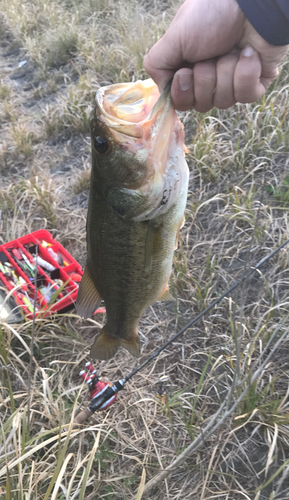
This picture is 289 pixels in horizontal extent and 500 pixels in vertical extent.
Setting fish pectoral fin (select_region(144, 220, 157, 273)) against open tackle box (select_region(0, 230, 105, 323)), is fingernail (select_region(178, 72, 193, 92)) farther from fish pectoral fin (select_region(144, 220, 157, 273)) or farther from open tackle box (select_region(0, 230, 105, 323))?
open tackle box (select_region(0, 230, 105, 323))

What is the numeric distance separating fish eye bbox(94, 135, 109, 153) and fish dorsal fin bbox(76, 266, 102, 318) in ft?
1.83

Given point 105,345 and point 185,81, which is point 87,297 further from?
point 185,81

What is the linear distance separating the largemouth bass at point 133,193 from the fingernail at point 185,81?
0.28 feet

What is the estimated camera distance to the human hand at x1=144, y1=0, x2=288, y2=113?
1.22 metres

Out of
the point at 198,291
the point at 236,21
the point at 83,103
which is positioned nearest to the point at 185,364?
the point at 198,291

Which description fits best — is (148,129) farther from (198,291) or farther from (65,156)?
(65,156)

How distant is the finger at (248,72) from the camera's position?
1.24 metres

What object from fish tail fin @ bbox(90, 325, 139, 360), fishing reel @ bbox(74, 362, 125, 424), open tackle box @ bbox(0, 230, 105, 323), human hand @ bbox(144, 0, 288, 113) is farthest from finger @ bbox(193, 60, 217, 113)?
open tackle box @ bbox(0, 230, 105, 323)

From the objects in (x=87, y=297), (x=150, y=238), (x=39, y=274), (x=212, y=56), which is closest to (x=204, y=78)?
(x=212, y=56)

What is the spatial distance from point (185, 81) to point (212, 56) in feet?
0.62

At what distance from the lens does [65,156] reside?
4.50 m

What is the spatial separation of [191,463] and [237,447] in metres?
0.28

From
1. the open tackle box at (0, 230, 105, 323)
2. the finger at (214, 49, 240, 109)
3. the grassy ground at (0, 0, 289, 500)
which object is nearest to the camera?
the finger at (214, 49, 240, 109)

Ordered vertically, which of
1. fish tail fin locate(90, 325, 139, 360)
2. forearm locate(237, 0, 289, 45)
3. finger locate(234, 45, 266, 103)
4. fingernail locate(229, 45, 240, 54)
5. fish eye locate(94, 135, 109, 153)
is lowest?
fish tail fin locate(90, 325, 139, 360)
